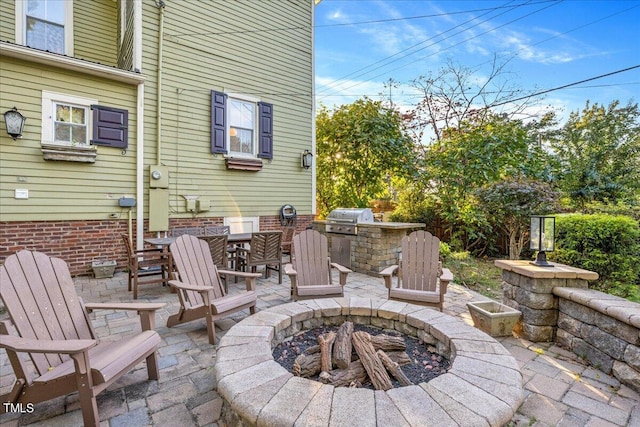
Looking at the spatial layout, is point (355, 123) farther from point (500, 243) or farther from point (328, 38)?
point (500, 243)

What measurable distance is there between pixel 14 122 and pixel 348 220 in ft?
17.0

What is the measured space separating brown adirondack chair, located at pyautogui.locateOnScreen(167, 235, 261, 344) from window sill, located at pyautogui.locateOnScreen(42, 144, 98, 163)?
310 centimetres

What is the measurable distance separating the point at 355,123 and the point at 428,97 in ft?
9.77

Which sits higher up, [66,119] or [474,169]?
[66,119]

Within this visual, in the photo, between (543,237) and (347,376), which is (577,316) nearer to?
(543,237)

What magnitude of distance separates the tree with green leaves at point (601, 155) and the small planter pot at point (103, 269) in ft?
31.7

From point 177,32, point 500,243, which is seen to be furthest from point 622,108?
point 177,32

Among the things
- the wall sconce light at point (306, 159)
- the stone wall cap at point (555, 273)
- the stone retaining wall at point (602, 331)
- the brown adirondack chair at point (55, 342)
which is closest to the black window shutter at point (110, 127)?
the wall sconce light at point (306, 159)

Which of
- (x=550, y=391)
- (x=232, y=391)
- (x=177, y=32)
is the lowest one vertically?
(x=550, y=391)

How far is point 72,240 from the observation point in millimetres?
4961

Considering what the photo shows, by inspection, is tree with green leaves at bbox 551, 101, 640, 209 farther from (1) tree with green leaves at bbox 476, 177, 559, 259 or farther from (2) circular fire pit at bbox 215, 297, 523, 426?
(2) circular fire pit at bbox 215, 297, 523, 426

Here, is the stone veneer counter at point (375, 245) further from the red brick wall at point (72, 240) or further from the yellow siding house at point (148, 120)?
the red brick wall at point (72, 240)

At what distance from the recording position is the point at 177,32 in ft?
19.0

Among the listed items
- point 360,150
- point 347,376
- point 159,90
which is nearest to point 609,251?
point 347,376
